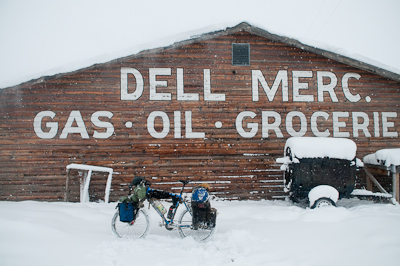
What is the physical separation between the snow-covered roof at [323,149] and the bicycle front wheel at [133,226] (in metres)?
4.34

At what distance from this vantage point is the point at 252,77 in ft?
29.8

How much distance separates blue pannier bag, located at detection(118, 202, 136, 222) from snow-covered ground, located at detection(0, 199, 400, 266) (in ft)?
1.26

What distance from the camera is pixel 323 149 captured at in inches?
285

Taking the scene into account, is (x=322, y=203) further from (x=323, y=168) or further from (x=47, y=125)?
(x=47, y=125)

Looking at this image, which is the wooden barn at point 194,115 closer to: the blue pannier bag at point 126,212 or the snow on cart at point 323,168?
the snow on cart at point 323,168

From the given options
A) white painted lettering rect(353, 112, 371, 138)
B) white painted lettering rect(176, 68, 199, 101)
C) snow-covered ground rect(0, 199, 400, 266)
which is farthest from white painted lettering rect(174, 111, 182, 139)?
white painted lettering rect(353, 112, 371, 138)

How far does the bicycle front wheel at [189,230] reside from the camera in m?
5.06

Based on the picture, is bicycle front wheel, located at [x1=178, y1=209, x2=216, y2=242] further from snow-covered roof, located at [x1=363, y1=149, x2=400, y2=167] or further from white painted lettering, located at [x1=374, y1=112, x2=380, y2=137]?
white painted lettering, located at [x1=374, y1=112, x2=380, y2=137]

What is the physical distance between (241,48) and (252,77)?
109 centimetres

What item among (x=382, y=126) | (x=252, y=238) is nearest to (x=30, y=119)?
(x=252, y=238)

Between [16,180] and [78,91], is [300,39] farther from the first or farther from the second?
[16,180]

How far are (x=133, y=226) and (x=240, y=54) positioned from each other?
6576mm

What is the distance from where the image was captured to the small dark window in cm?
912

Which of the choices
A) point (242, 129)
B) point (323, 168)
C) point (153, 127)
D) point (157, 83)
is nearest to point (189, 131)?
point (153, 127)
